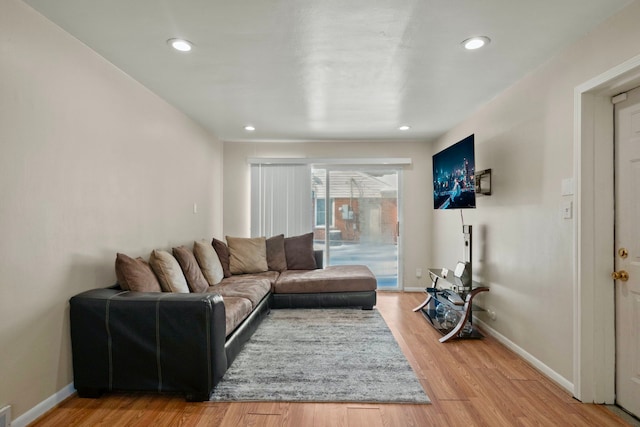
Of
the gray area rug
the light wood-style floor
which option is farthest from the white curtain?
the light wood-style floor

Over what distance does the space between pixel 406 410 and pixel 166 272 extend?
7.14 feet

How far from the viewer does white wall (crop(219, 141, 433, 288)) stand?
5.54 metres

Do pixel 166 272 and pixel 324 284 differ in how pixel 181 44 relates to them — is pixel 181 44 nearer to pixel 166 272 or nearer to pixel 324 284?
pixel 166 272

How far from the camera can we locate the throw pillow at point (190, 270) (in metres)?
3.35

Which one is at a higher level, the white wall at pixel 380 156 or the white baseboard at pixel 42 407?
the white wall at pixel 380 156

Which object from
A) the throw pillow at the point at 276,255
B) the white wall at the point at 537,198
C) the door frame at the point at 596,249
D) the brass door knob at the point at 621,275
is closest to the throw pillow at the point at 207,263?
the throw pillow at the point at 276,255

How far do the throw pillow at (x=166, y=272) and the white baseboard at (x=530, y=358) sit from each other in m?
3.05

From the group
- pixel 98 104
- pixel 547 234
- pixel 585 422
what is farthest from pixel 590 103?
pixel 98 104

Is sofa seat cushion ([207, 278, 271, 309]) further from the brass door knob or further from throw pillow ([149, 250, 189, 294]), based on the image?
the brass door knob

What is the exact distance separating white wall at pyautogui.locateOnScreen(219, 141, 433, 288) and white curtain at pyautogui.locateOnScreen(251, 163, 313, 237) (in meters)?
0.23

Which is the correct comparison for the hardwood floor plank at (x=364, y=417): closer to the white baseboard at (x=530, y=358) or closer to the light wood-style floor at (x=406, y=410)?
the light wood-style floor at (x=406, y=410)

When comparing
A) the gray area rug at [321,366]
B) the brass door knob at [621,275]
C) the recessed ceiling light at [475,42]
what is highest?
the recessed ceiling light at [475,42]

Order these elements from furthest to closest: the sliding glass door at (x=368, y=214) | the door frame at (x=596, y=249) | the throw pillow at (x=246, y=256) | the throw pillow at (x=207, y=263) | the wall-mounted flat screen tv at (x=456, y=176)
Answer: the sliding glass door at (x=368, y=214), the throw pillow at (x=246, y=256), the throw pillow at (x=207, y=263), the wall-mounted flat screen tv at (x=456, y=176), the door frame at (x=596, y=249)

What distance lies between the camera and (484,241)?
3711 mm
